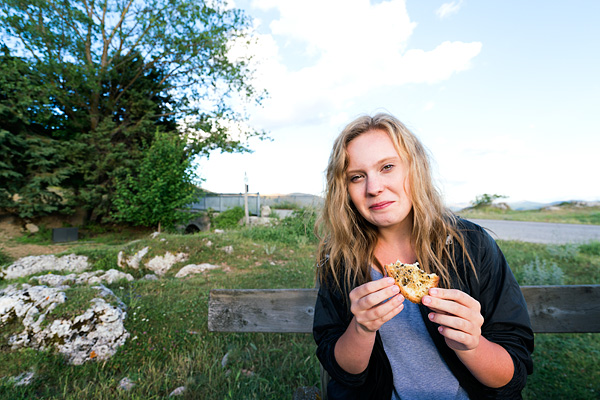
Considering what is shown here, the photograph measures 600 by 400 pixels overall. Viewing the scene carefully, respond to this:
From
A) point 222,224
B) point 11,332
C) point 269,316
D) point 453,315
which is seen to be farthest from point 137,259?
point 222,224

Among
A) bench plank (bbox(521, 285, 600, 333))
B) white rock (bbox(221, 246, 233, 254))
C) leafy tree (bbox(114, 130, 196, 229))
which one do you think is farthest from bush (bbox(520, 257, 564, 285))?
leafy tree (bbox(114, 130, 196, 229))

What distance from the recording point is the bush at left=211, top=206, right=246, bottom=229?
19.7 m

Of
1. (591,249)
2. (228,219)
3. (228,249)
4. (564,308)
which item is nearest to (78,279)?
(228,249)

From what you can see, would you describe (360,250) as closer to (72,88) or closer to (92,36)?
(72,88)

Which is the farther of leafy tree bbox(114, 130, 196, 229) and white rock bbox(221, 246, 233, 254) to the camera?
leafy tree bbox(114, 130, 196, 229)

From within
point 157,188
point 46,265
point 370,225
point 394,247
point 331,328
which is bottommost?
point 46,265

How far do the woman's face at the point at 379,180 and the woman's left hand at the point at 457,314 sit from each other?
1.56 ft

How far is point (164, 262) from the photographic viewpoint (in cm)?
853

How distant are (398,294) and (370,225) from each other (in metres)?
0.62

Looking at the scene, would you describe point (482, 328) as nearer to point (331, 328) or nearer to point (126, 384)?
point (331, 328)

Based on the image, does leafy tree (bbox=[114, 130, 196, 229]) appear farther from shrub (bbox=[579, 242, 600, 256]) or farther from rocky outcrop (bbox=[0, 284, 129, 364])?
shrub (bbox=[579, 242, 600, 256])

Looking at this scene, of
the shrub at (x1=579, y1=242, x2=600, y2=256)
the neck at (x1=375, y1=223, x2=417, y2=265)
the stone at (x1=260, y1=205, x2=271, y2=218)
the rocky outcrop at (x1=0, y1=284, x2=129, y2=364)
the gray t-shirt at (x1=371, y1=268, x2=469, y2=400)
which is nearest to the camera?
the gray t-shirt at (x1=371, y1=268, x2=469, y2=400)

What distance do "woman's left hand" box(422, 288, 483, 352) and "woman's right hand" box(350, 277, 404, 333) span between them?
11 cm

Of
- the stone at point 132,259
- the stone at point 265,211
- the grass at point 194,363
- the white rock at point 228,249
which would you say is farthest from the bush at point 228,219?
the grass at point 194,363
